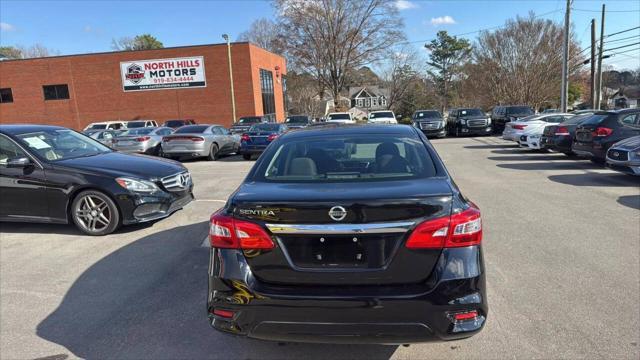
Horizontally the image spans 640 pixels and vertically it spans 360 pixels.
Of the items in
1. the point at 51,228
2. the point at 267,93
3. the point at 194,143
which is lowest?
the point at 51,228

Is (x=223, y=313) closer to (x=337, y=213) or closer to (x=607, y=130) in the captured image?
(x=337, y=213)

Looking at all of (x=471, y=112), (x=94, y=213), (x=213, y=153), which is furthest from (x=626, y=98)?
(x=94, y=213)

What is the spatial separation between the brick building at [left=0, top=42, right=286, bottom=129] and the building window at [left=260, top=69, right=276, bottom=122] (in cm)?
29

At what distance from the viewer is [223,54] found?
112 ft

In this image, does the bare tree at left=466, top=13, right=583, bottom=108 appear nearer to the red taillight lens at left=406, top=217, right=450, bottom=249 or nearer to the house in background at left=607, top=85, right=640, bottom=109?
the house in background at left=607, top=85, right=640, bottom=109

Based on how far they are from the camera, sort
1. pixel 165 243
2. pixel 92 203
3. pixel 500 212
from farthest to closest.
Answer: pixel 500 212 < pixel 92 203 < pixel 165 243

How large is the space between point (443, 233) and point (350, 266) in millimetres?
559

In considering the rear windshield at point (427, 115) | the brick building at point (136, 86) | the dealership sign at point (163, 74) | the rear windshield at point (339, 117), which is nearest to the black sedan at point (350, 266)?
the rear windshield at point (427, 115)

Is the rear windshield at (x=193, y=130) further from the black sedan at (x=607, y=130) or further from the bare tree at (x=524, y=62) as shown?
the bare tree at (x=524, y=62)

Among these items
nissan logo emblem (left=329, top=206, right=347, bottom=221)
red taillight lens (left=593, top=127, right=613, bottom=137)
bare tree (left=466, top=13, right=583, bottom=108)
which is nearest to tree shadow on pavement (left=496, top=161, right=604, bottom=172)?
red taillight lens (left=593, top=127, right=613, bottom=137)

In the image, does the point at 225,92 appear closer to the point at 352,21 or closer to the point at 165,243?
the point at 352,21

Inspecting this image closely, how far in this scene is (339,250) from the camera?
2549 mm

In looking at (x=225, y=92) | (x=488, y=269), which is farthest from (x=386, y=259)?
(x=225, y=92)

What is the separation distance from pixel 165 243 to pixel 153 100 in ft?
108
